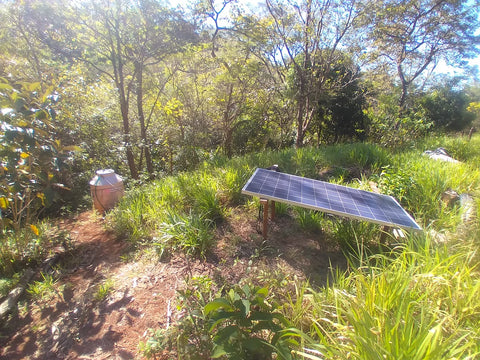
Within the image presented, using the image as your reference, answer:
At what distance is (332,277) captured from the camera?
209 centimetres

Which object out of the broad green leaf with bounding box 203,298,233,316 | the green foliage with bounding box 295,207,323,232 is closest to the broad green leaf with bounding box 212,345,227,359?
the broad green leaf with bounding box 203,298,233,316

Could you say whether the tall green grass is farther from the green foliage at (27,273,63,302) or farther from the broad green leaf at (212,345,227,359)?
the green foliage at (27,273,63,302)

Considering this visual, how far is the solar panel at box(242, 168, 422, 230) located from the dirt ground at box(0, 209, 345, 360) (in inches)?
22.2

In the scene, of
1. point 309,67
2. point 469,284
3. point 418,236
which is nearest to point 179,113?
point 309,67

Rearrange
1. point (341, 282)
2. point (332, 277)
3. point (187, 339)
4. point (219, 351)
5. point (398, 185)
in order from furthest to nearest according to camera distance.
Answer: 1. point (398, 185)
2. point (332, 277)
3. point (341, 282)
4. point (187, 339)
5. point (219, 351)

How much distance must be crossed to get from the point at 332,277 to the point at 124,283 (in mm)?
2014

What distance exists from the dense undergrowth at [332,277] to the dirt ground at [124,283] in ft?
0.45

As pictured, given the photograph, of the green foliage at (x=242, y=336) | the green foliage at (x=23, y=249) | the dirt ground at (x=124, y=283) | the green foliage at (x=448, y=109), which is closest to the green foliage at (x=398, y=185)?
the dirt ground at (x=124, y=283)

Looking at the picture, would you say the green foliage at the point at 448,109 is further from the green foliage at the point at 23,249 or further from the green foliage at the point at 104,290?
the green foliage at the point at 23,249

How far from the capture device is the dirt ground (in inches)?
69.9

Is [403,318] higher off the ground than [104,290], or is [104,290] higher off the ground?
[403,318]

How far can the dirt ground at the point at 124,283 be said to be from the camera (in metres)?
1.77

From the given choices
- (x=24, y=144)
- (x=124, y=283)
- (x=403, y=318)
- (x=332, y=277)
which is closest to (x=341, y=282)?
(x=332, y=277)

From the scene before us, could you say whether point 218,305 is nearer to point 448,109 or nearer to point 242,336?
point 242,336
